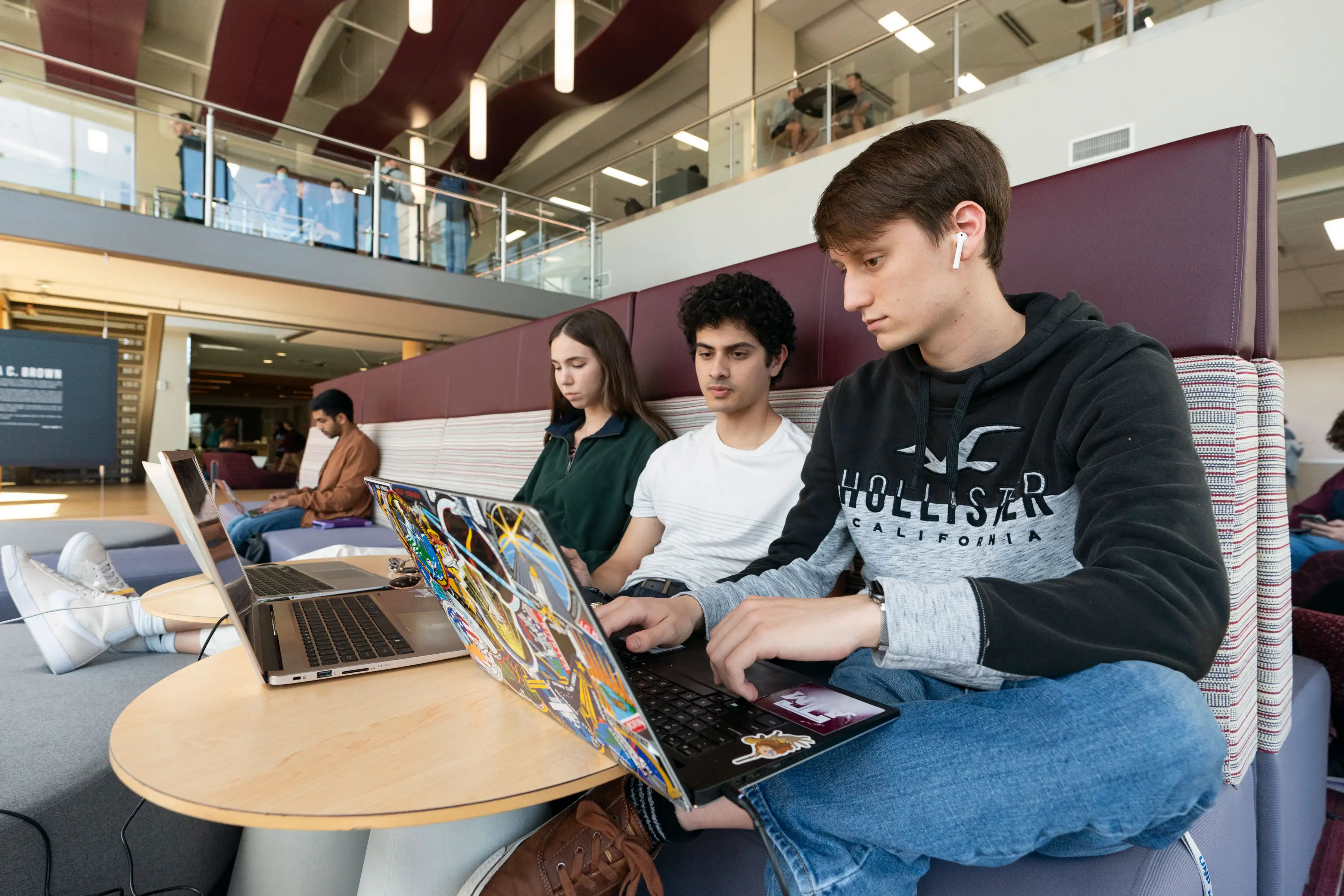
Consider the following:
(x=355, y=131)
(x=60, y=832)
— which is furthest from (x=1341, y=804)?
(x=355, y=131)

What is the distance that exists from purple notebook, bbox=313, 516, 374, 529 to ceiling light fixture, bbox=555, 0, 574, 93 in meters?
3.94

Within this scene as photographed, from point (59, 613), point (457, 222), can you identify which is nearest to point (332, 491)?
point (59, 613)

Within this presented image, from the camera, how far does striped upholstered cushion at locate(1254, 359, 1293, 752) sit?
3.32 ft

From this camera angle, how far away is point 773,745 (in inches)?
20.8

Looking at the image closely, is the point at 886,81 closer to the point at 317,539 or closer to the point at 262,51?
the point at 317,539

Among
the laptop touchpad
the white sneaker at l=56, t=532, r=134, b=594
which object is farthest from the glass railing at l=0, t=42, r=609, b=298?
the laptop touchpad

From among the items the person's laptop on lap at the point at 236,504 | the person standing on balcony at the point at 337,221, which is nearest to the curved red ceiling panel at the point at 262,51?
the person standing on balcony at the point at 337,221

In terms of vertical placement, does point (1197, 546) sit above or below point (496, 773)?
above

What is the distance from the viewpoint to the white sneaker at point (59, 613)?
1338 mm

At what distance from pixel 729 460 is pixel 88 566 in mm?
1664

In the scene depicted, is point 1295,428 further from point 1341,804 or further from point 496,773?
point 496,773

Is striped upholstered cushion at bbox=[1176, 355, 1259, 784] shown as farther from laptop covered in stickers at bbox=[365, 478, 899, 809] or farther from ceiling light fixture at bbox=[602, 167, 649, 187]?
ceiling light fixture at bbox=[602, 167, 649, 187]

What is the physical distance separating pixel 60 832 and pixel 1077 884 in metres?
1.31

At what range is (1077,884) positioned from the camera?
0.69 m
